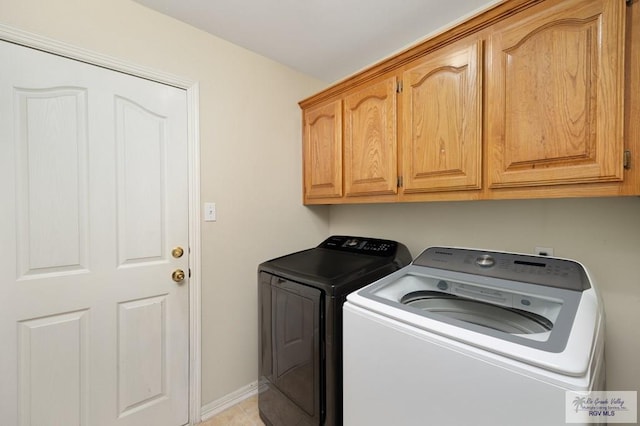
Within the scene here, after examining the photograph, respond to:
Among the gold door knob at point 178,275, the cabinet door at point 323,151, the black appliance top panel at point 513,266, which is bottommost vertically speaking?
the gold door knob at point 178,275

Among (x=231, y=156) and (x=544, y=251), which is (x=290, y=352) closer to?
(x=231, y=156)

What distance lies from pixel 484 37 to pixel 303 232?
1.65m

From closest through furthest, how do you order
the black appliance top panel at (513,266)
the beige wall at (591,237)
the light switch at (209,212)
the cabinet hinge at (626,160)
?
the cabinet hinge at (626,160), the black appliance top panel at (513,266), the beige wall at (591,237), the light switch at (209,212)

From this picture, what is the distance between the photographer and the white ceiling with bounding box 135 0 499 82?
1426 mm

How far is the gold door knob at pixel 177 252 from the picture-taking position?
1.57m

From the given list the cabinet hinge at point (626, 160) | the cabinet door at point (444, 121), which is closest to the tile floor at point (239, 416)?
the cabinet door at point (444, 121)

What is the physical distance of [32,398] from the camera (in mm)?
1201

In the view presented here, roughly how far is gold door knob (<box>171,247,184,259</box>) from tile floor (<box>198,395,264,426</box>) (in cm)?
106

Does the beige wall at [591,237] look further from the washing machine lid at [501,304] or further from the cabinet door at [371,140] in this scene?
the cabinet door at [371,140]

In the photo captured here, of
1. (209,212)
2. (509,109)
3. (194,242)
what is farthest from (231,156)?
(509,109)

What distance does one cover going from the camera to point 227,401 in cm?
178

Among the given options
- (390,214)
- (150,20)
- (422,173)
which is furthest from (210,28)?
(390,214)

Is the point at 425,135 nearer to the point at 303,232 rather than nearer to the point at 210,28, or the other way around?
the point at 303,232

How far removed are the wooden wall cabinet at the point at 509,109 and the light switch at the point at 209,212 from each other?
0.96 m
